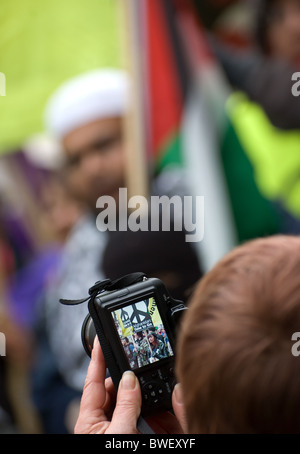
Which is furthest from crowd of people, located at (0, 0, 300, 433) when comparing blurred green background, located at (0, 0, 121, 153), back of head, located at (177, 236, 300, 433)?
blurred green background, located at (0, 0, 121, 153)

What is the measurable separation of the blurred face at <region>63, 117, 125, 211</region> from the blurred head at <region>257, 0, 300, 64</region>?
0.63 metres

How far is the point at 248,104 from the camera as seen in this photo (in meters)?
3.12

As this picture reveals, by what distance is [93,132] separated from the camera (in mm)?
3006

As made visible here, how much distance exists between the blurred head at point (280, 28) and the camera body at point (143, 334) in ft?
6.77

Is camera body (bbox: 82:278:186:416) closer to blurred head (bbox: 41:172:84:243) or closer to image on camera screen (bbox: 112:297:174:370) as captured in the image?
image on camera screen (bbox: 112:297:174:370)

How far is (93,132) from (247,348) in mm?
2254

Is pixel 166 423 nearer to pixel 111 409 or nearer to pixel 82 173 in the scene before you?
pixel 111 409

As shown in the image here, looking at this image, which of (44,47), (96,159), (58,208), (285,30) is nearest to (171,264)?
(96,159)

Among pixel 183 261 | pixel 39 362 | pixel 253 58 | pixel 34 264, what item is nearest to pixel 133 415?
pixel 183 261

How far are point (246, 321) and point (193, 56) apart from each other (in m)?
2.74

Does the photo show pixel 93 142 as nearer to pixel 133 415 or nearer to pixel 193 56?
pixel 193 56

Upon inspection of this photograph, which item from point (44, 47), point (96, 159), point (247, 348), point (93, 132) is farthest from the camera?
point (44, 47)

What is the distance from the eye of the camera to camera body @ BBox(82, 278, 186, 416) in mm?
1027

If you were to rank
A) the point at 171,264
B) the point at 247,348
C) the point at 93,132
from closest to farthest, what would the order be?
the point at 247,348 → the point at 171,264 → the point at 93,132
